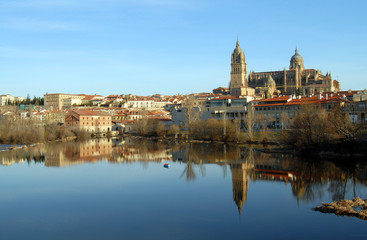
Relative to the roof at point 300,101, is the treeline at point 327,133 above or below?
below

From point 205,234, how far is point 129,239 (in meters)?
2.31

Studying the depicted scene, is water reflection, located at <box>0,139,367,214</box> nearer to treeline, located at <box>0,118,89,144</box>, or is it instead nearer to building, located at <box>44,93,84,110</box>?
treeline, located at <box>0,118,89,144</box>

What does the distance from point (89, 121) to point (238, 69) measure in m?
43.6

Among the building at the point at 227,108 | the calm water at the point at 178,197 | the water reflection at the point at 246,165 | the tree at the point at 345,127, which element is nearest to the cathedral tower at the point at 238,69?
the building at the point at 227,108

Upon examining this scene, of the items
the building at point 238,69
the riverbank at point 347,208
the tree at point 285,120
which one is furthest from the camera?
the building at point 238,69

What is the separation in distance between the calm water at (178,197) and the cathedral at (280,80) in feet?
169

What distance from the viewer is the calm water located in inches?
471

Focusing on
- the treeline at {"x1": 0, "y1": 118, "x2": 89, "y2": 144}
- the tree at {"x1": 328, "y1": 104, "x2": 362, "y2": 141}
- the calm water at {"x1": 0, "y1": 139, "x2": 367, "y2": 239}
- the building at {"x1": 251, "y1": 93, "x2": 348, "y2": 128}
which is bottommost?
the calm water at {"x1": 0, "y1": 139, "x2": 367, "y2": 239}

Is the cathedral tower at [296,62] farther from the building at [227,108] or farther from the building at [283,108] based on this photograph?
the building at [283,108]

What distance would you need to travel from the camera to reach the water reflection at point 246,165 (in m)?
16.8

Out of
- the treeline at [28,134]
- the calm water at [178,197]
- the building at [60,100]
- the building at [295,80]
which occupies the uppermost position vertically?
the building at [295,80]

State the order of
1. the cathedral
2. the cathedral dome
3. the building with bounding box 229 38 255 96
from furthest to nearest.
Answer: the cathedral dome, the building with bounding box 229 38 255 96, the cathedral

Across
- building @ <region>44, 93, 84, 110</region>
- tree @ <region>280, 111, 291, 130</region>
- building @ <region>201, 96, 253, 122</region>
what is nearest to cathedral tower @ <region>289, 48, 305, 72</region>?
building @ <region>201, 96, 253, 122</region>

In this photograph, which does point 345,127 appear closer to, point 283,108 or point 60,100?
point 283,108
